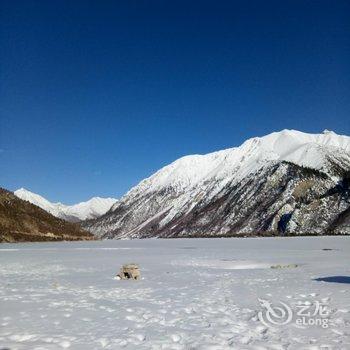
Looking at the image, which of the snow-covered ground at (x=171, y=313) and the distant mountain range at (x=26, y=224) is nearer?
the snow-covered ground at (x=171, y=313)

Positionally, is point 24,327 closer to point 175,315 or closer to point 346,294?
point 175,315

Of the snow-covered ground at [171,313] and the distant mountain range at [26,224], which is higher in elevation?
the distant mountain range at [26,224]

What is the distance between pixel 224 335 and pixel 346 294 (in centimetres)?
862

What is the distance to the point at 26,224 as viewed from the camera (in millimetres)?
137125

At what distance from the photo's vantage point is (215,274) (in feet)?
98.9

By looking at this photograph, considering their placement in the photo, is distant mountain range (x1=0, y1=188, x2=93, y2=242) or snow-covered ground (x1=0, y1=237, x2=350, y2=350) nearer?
snow-covered ground (x1=0, y1=237, x2=350, y2=350)

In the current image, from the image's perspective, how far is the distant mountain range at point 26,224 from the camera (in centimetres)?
12825

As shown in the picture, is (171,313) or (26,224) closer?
(171,313)

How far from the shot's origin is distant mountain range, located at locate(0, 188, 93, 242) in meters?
128

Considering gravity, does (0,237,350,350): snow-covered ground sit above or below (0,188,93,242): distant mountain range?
below

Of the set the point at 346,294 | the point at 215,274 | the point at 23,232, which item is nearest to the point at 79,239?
the point at 23,232

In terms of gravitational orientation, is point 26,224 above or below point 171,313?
above

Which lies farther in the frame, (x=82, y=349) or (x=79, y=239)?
(x=79, y=239)

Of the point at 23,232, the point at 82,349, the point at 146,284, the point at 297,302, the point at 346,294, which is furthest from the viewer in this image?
the point at 23,232
